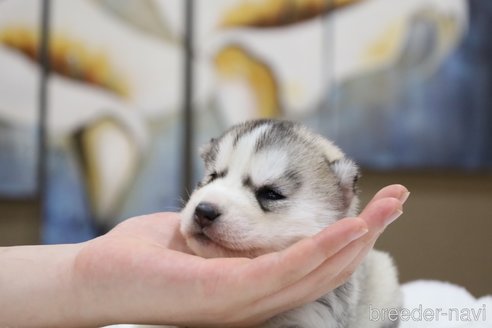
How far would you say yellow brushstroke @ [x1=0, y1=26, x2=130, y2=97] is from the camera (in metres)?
2.32

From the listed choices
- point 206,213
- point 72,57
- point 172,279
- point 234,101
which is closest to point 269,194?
point 206,213

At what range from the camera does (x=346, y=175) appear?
1.00 metres

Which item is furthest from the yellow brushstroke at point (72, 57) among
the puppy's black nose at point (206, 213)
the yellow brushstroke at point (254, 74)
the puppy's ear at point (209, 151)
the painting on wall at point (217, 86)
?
the puppy's black nose at point (206, 213)

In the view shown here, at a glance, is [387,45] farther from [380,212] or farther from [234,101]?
[380,212]

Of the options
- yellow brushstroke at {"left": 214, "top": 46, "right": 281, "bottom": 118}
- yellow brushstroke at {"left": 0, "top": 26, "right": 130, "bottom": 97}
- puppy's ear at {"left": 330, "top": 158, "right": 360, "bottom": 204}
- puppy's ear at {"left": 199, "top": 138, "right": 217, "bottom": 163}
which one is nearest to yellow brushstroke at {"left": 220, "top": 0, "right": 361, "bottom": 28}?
yellow brushstroke at {"left": 214, "top": 46, "right": 281, "bottom": 118}

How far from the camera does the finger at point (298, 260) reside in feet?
2.29

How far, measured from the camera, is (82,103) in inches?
91.9

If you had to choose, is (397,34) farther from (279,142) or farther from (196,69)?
(279,142)

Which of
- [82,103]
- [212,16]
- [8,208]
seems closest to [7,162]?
[8,208]

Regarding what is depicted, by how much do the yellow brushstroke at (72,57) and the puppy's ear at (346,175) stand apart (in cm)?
149

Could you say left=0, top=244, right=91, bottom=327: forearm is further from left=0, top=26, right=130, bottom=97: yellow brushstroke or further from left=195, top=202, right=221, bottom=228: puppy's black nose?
left=0, top=26, right=130, bottom=97: yellow brushstroke

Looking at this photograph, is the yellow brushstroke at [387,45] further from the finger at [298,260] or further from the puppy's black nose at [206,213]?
the finger at [298,260]

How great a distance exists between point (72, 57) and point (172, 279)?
1739 millimetres

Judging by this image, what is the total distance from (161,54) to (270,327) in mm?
1651
